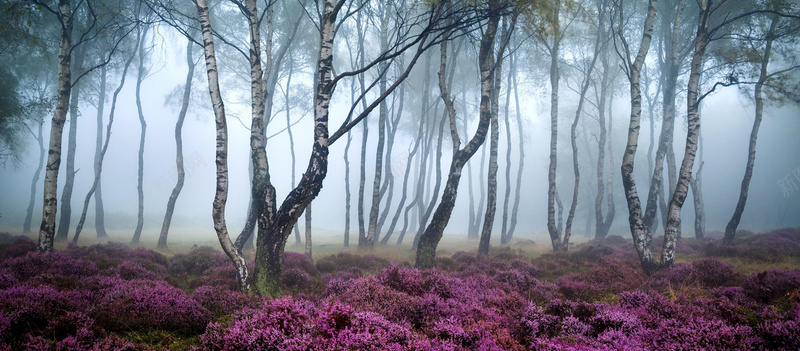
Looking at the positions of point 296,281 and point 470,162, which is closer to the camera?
point 296,281

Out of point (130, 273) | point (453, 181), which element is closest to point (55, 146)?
point (130, 273)

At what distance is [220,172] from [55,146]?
662cm

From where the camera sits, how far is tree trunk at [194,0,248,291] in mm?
6547

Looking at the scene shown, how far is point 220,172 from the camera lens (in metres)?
Answer: 6.75

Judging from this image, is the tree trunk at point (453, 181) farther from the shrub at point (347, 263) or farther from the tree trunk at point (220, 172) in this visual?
the tree trunk at point (220, 172)

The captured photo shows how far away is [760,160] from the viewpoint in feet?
218

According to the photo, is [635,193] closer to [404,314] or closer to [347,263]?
[404,314]

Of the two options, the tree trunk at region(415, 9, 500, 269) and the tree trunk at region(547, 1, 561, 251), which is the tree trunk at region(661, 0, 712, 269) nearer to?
the tree trunk at region(415, 9, 500, 269)

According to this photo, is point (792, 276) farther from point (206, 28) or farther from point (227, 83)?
point (227, 83)

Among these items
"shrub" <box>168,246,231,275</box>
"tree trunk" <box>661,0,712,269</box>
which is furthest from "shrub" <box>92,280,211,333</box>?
"tree trunk" <box>661,0,712,269</box>

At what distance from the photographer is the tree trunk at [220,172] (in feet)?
21.5

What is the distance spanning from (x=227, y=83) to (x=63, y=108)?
65.7 ft

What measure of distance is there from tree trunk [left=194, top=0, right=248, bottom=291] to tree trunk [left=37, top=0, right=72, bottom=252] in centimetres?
532

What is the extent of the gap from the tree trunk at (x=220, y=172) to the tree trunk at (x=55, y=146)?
5321mm
